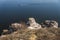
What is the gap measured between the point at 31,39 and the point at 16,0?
258ft

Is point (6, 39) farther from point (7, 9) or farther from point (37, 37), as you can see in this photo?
point (7, 9)

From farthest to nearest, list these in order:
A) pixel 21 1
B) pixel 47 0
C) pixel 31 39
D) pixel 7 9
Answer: pixel 47 0, pixel 21 1, pixel 7 9, pixel 31 39

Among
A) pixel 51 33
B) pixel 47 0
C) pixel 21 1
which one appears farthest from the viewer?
pixel 47 0

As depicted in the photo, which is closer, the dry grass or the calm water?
the dry grass

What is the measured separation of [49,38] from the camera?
11.2 m

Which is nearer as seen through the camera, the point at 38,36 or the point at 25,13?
the point at 38,36

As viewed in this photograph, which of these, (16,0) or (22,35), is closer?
(22,35)

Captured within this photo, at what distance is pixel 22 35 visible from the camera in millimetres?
11594

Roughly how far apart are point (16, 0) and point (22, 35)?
7804cm

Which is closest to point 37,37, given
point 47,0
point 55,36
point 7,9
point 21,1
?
point 55,36

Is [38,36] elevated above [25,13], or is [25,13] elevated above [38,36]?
[38,36]

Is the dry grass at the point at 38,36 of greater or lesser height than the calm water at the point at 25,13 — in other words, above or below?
above

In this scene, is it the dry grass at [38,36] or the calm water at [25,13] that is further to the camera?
the calm water at [25,13]

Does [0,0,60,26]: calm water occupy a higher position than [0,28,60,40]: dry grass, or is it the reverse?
[0,28,60,40]: dry grass
